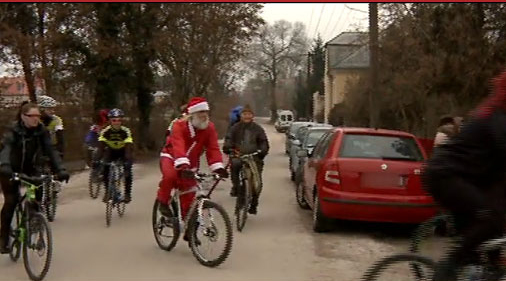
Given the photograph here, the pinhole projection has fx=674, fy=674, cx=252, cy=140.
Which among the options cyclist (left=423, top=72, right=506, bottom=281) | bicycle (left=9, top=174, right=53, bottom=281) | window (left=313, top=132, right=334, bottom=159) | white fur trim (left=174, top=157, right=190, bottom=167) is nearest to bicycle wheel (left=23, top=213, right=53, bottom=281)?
bicycle (left=9, top=174, right=53, bottom=281)

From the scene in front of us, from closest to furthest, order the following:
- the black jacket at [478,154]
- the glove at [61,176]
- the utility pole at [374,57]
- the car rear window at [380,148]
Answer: the black jacket at [478,154] < the glove at [61,176] < the car rear window at [380,148] < the utility pole at [374,57]

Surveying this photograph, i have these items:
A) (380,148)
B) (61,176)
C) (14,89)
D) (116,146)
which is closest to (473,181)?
(61,176)

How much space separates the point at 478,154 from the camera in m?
4.17

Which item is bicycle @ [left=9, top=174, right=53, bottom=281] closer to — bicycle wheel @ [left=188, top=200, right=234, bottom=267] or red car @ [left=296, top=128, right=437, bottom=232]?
bicycle wheel @ [left=188, top=200, right=234, bottom=267]

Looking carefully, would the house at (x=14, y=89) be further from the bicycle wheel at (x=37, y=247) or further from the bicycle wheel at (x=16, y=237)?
the bicycle wheel at (x=37, y=247)

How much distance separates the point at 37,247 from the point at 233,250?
8.04ft

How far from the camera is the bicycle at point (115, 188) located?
10219 millimetres

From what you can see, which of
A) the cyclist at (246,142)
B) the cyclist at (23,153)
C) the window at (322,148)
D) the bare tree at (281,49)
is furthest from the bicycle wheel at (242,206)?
the bare tree at (281,49)

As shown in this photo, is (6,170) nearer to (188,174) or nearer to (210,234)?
(188,174)

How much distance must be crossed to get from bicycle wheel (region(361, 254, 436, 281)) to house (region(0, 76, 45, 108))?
1669 centimetres

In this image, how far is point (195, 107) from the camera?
23.9ft

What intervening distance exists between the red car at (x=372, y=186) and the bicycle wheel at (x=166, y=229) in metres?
2.23

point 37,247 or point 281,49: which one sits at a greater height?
point 281,49

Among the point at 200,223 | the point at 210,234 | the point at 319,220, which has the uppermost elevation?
the point at 200,223
